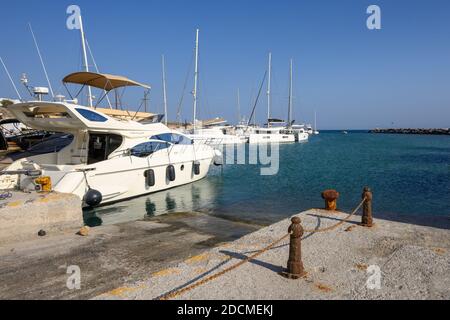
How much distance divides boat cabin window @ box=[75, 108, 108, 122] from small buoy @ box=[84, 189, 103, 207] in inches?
112

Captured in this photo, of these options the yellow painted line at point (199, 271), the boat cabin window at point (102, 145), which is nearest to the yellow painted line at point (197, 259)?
the yellow painted line at point (199, 271)

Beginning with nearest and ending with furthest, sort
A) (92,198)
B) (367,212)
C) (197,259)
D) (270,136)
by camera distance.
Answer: (197,259) → (367,212) → (92,198) → (270,136)

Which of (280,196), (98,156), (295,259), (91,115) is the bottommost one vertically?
(280,196)

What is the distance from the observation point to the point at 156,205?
14383mm

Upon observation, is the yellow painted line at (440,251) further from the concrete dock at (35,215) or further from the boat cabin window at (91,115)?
the boat cabin window at (91,115)

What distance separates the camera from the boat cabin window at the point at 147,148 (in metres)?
15.2

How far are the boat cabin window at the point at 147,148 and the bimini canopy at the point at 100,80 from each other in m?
3.07

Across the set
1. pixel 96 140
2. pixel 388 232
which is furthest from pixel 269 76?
pixel 388 232

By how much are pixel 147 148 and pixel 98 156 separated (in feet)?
7.70

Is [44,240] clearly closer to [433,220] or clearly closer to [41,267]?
[41,267]

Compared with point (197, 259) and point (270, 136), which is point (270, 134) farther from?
point (197, 259)

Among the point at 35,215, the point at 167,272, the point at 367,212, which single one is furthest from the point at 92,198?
the point at 367,212

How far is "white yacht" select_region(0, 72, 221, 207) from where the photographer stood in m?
11.9
